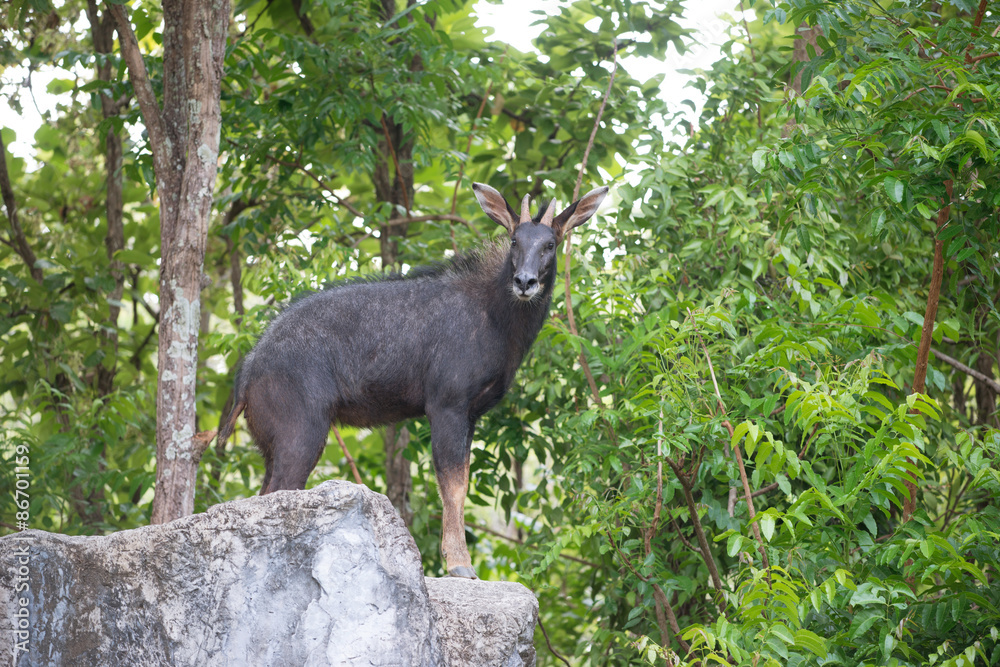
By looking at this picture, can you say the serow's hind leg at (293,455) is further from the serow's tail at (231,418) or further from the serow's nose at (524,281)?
the serow's nose at (524,281)

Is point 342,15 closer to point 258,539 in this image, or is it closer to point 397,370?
point 397,370

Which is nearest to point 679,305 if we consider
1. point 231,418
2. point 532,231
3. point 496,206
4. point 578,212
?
point 578,212

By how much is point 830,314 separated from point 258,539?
3.75m

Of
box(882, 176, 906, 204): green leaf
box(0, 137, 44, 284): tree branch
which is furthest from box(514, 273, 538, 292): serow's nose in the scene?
box(0, 137, 44, 284): tree branch

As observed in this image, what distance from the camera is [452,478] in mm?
5664

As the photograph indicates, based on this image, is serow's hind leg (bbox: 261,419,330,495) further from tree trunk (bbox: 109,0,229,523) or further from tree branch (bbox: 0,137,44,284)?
tree branch (bbox: 0,137,44,284)

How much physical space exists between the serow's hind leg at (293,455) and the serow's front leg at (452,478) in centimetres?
79

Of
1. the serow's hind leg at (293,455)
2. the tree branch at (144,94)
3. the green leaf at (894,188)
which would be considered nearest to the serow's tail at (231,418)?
the serow's hind leg at (293,455)

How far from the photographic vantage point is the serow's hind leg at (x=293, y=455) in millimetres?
5312

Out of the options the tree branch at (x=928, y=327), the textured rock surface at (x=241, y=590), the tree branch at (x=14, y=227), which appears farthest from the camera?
the tree branch at (x=14, y=227)

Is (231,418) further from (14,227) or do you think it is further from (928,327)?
(14,227)

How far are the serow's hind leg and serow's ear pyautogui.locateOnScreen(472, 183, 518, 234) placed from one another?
2058 millimetres

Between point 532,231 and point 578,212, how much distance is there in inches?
23.3

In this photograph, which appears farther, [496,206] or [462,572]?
[496,206]
